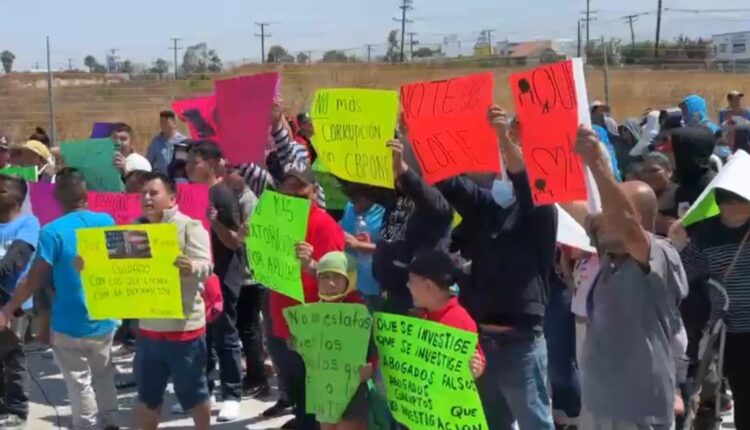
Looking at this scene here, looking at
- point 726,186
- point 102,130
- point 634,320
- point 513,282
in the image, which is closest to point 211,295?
point 513,282

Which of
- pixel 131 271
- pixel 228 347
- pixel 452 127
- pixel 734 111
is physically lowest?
pixel 228 347

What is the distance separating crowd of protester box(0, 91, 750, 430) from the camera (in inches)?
161

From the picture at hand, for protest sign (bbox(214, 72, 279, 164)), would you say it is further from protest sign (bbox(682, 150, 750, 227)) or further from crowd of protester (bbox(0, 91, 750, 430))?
protest sign (bbox(682, 150, 750, 227))

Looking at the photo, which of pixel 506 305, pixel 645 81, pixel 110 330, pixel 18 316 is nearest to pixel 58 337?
pixel 110 330

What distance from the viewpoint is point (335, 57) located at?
4728 cm

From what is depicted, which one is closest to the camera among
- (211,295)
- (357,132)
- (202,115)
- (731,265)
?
(731,265)

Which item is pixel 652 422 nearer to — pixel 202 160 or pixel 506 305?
pixel 506 305

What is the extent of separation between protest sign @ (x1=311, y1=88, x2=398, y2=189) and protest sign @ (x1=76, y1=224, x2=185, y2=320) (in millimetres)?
977

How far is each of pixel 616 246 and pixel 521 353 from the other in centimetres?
103

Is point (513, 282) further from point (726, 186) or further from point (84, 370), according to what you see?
point (84, 370)

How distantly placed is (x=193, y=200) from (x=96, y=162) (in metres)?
1.62

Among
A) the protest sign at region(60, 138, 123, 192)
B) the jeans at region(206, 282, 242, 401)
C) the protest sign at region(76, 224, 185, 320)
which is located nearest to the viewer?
the protest sign at region(76, 224, 185, 320)

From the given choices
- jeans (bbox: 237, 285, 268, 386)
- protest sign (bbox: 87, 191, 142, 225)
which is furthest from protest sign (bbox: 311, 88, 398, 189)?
jeans (bbox: 237, 285, 268, 386)

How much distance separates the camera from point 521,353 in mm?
4820
